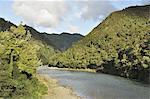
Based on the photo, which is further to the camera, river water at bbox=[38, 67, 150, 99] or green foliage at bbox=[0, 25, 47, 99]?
river water at bbox=[38, 67, 150, 99]

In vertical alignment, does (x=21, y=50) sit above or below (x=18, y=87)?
above

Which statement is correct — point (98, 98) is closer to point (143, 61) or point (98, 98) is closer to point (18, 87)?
point (18, 87)

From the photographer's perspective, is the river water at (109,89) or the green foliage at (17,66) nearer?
the green foliage at (17,66)

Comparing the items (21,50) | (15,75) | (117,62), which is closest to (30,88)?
(15,75)

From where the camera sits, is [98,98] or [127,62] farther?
[127,62]

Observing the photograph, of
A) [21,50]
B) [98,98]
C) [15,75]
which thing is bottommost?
[98,98]

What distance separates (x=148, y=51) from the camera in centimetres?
10438

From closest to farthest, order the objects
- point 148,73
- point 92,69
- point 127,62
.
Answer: point 148,73 < point 127,62 < point 92,69

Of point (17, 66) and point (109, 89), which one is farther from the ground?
point (17, 66)

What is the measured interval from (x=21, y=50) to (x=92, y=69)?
4714 inches

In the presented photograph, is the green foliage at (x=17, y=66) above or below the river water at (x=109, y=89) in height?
above

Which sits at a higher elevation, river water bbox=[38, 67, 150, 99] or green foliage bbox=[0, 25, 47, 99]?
green foliage bbox=[0, 25, 47, 99]

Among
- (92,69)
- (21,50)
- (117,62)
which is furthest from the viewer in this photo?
(92,69)

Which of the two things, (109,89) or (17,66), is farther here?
(109,89)
